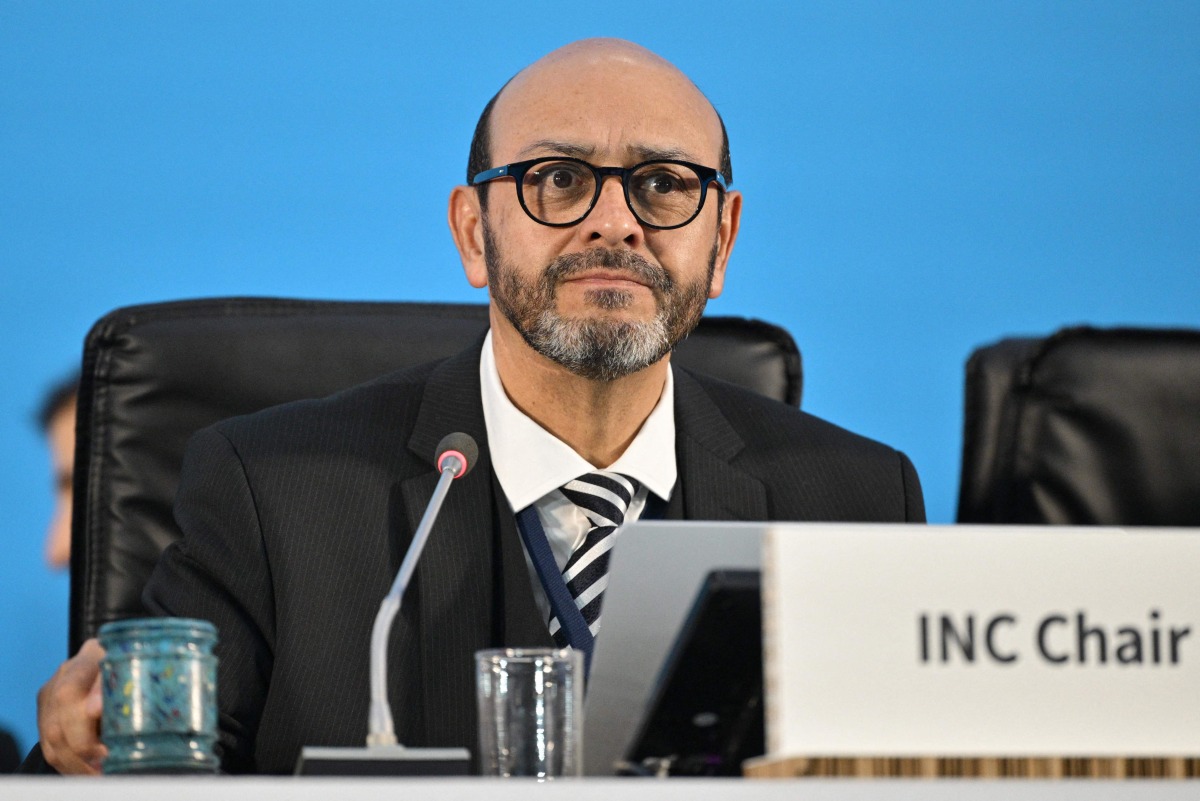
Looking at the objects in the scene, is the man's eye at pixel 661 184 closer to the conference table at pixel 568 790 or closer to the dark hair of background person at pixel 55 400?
the dark hair of background person at pixel 55 400

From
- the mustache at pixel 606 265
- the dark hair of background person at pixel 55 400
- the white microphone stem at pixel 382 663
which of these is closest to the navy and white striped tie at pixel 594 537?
the mustache at pixel 606 265

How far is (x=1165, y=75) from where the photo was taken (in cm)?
234

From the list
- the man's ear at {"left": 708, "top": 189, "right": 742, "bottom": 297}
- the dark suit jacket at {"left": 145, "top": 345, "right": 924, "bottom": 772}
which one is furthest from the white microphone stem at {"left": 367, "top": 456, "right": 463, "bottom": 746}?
the man's ear at {"left": 708, "top": 189, "right": 742, "bottom": 297}

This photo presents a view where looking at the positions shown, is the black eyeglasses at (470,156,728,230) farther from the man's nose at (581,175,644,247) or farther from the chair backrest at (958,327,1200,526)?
the chair backrest at (958,327,1200,526)

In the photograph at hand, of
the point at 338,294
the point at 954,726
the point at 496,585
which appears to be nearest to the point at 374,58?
the point at 338,294

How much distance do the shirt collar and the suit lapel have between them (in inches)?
0.7

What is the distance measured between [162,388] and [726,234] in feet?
2.60

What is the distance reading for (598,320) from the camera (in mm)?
1909

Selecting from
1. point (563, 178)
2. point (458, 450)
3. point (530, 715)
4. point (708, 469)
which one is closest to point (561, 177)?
point (563, 178)

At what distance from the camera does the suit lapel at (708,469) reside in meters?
1.93

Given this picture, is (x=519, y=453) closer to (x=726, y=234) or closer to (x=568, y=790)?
(x=726, y=234)

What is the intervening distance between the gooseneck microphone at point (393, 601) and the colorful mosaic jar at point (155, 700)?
0.36 feet

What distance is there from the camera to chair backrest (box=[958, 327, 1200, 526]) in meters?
1.88

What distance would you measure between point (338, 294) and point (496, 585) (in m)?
0.65
